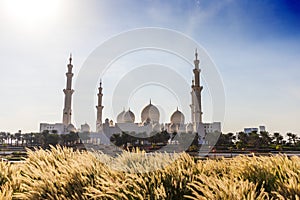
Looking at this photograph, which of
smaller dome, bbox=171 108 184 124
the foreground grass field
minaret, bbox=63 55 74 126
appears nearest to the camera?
the foreground grass field

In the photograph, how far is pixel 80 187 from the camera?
4465 millimetres

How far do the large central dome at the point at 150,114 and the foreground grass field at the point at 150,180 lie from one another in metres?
53.7

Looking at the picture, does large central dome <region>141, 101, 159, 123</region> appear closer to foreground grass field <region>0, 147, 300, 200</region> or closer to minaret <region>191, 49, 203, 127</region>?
minaret <region>191, 49, 203, 127</region>

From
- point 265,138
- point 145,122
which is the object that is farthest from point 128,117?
point 265,138

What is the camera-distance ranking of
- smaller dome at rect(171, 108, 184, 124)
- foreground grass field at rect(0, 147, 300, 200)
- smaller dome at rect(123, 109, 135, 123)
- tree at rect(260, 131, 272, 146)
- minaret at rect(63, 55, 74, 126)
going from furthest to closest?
smaller dome at rect(171, 108, 184, 124)
smaller dome at rect(123, 109, 135, 123)
minaret at rect(63, 55, 74, 126)
tree at rect(260, 131, 272, 146)
foreground grass field at rect(0, 147, 300, 200)

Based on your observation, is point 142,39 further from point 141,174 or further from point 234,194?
point 234,194

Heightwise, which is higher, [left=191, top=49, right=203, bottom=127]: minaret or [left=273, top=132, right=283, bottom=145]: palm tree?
[left=191, top=49, right=203, bottom=127]: minaret

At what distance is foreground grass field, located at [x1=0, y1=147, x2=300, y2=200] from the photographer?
3.66 meters

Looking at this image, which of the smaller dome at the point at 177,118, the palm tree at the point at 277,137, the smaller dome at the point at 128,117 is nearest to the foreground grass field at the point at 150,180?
the palm tree at the point at 277,137

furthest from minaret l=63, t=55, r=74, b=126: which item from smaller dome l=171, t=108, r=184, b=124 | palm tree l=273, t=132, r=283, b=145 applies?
palm tree l=273, t=132, r=283, b=145

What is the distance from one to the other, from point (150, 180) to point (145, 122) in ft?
179

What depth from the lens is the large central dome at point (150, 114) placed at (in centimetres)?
5950

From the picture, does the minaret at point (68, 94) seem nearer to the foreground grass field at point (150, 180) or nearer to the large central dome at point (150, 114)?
the large central dome at point (150, 114)

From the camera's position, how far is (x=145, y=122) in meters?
58.8
